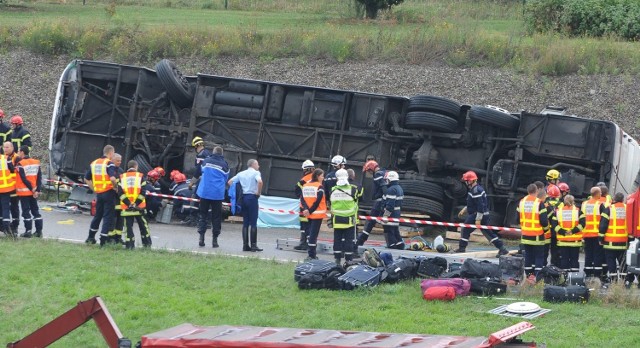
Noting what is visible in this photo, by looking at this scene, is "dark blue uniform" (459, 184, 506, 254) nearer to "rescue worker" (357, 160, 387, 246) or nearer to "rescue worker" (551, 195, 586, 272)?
"rescue worker" (357, 160, 387, 246)

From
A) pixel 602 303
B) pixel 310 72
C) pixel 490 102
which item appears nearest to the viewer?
pixel 602 303

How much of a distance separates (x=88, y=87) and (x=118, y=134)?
1.21m

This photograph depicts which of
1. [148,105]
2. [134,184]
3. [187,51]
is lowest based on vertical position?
[134,184]

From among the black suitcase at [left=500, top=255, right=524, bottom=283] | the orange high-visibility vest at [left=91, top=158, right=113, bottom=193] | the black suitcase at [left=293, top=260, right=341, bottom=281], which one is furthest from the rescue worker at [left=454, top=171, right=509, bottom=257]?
the orange high-visibility vest at [left=91, top=158, right=113, bottom=193]

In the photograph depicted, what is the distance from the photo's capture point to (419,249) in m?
20.1

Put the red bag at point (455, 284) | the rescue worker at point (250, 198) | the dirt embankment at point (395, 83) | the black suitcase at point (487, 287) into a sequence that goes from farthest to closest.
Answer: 1. the dirt embankment at point (395, 83)
2. the rescue worker at point (250, 198)
3. the black suitcase at point (487, 287)
4. the red bag at point (455, 284)

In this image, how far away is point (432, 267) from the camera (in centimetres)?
1658

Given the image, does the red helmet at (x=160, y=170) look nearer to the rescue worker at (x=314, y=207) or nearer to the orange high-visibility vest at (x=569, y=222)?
the rescue worker at (x=314, y=207)

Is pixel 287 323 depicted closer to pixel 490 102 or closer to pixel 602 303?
pixel 602 303

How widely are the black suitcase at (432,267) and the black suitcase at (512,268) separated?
34.1 inches

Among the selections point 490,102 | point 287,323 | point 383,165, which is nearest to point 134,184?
point 287,323

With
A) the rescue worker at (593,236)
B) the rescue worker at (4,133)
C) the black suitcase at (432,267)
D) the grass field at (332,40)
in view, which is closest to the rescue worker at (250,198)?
the black suitcase at (432,267)

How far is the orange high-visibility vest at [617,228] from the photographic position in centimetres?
1731

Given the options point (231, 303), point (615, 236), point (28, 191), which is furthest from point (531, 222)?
point (28, 191)
